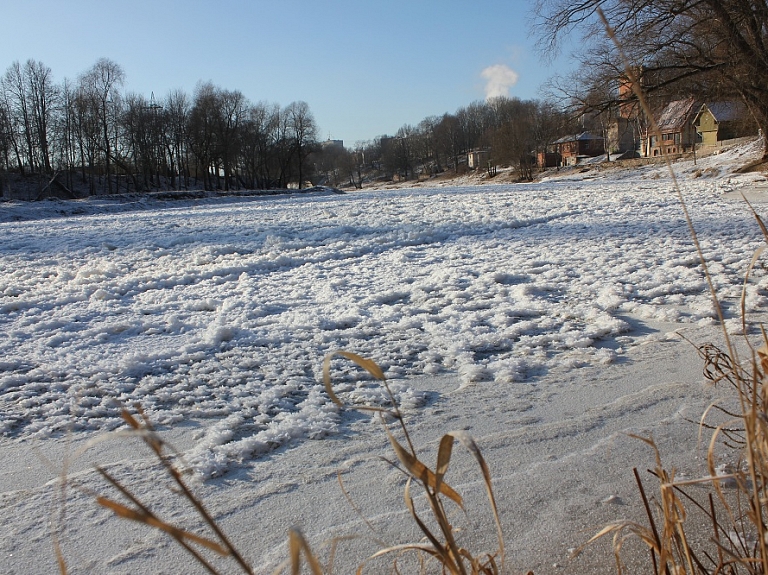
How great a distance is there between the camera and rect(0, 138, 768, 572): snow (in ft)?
9.42

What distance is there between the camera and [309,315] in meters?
4.45

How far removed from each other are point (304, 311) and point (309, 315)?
0.18m

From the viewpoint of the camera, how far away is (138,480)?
2.21 metres

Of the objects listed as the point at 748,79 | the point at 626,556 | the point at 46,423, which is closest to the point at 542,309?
the point at 626,556

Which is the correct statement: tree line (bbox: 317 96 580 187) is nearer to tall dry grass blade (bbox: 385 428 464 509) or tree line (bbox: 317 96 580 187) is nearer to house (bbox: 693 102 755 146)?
house (bbox: 693 102 755 146)

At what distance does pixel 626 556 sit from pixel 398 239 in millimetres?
6939

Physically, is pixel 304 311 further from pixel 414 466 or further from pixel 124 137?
pixel 124 137

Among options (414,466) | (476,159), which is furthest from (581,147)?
(414,466)

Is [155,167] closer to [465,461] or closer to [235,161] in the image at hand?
[235,161]

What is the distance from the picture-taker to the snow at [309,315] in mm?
2871

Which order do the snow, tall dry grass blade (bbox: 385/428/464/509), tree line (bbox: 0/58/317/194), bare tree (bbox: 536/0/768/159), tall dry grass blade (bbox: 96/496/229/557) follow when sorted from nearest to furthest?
tall dry grass blade (bbox: 96/496/229/557) < tall dry grass blade (bbox: 385/428/464/509) < the snow < bare tree (bbox: 536/0/768/159) < tree line (bbox: 0/58/317/194)

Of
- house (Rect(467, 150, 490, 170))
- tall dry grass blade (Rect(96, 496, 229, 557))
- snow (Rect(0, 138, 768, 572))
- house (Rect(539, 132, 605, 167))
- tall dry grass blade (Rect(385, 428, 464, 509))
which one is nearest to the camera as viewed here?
tall dry grass blade (Rect(96, 496, 229, 557))

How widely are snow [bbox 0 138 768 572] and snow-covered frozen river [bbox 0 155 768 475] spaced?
0.7 inches

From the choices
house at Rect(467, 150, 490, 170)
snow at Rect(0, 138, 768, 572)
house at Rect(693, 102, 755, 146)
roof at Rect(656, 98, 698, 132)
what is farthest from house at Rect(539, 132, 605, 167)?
snow at Rect(0, 138, 768, 572)
